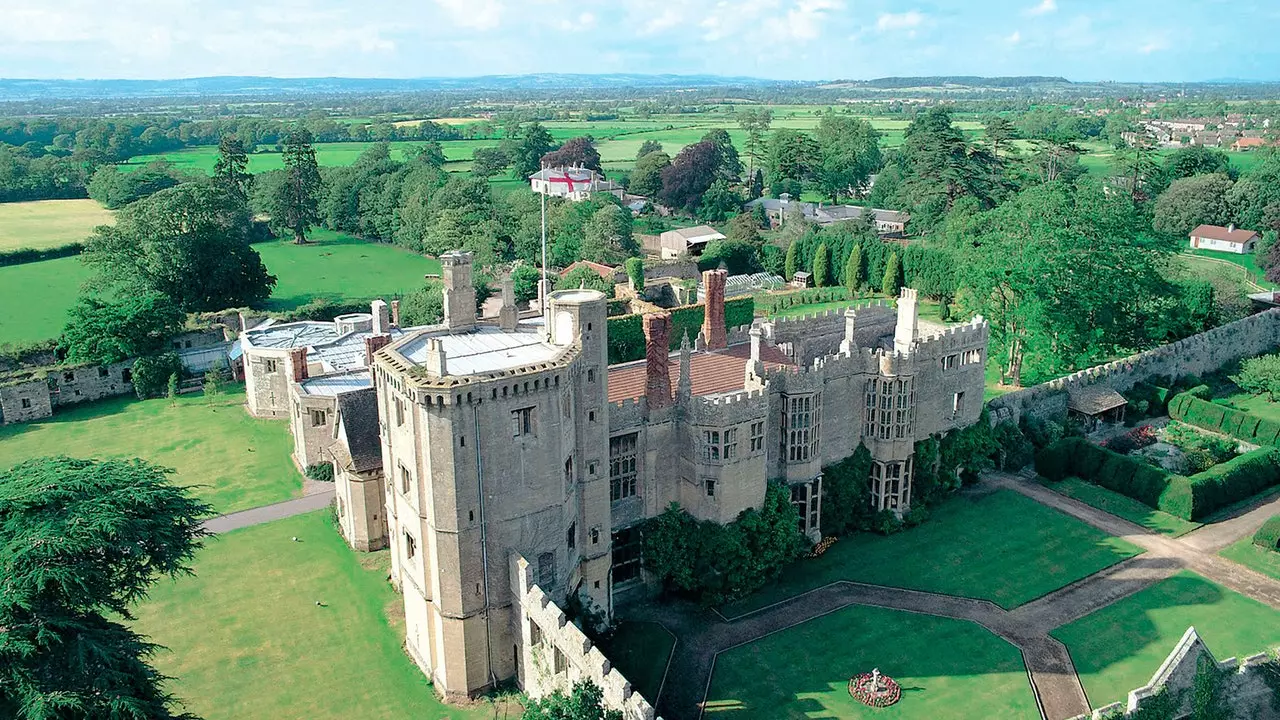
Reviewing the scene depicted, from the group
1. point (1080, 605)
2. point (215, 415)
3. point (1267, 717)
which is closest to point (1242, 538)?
point (1080, 605)

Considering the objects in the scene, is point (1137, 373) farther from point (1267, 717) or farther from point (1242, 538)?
point (1267, 717)

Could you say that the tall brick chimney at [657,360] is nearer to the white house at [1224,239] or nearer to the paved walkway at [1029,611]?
the paved walkway at [1029,611]

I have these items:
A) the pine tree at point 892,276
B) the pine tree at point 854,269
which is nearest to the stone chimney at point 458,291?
the pine tree at point 892,276

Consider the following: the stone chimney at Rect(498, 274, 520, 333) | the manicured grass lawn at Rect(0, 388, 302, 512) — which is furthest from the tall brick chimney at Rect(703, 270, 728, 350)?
the manicured grass lawn at Rect(0, 388, 302, 512)

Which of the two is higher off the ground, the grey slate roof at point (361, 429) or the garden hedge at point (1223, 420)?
the grey slate roof at point (361, 429)

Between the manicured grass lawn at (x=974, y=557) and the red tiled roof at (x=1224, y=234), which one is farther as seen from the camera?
the red tiled roof at (x=1224, y=234)

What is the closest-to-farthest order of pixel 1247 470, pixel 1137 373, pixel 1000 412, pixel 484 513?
pixel 484 513 → pixel 1247 470 → pixel 1000 412 → pixel 1137 373

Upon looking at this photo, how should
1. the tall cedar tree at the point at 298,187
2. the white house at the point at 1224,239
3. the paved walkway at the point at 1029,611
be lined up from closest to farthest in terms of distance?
1. the paved walkway at the point at 1029,611
2. the white house at the point at 1224,239
3. the tall cedar tree at the point at 298,187
